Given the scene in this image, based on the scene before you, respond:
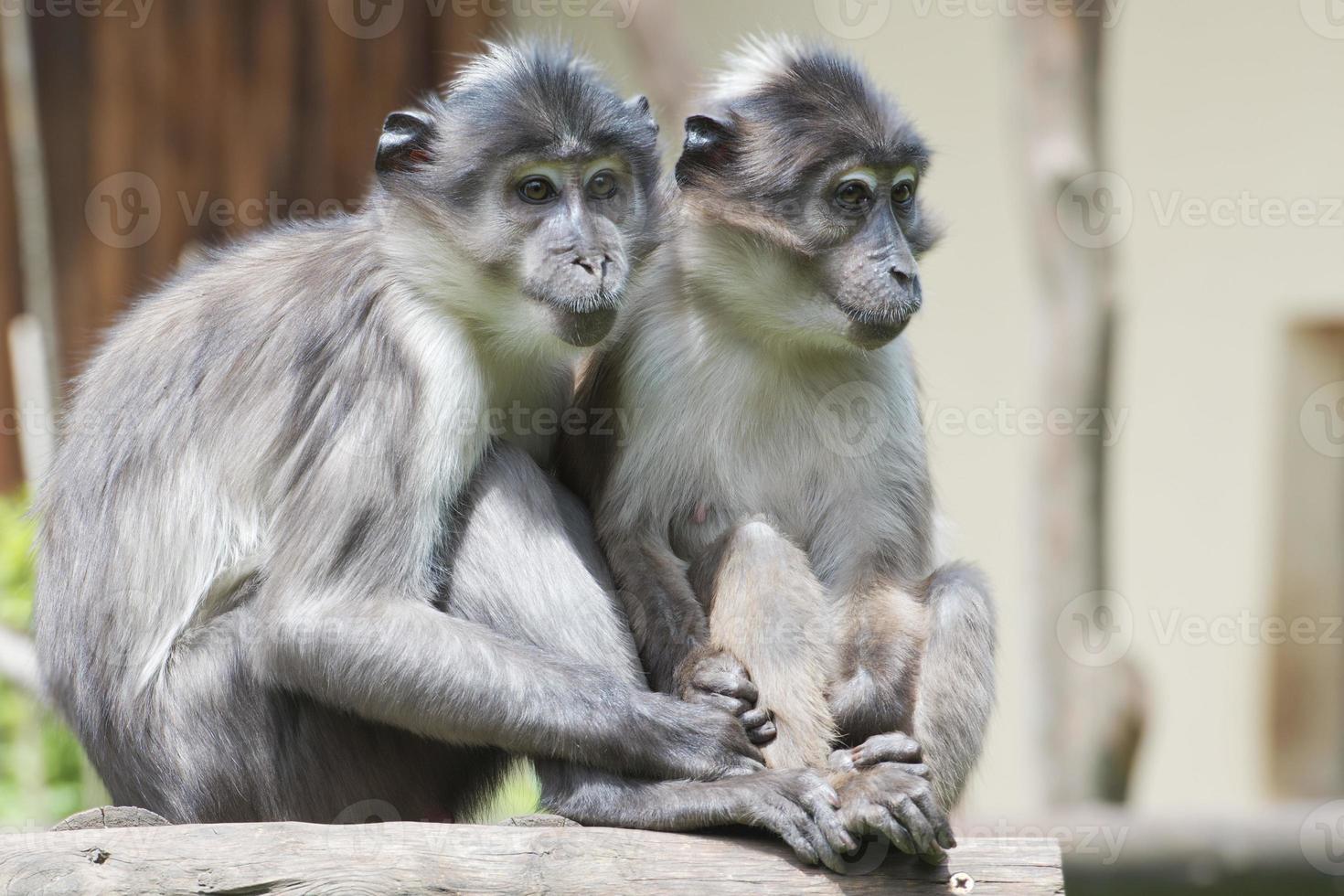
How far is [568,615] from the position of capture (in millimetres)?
5414

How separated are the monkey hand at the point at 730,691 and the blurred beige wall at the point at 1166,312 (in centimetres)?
605

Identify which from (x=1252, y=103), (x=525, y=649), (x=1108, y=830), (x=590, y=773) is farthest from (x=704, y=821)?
(x=1252, y=103)

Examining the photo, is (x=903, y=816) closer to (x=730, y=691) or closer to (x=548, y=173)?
(x=730, y=691)

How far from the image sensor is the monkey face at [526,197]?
5426mm

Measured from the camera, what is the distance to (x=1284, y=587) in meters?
12.0

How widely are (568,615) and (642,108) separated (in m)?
1.78

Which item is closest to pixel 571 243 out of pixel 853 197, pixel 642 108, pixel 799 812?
pixel 642 108

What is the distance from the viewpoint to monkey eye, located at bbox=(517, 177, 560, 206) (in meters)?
5.52

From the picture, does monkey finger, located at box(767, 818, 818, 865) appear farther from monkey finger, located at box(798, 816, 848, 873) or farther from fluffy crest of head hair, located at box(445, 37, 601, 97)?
fluffy crest of head hair, located at box(445, 37, 601, 97)

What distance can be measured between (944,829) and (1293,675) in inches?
318

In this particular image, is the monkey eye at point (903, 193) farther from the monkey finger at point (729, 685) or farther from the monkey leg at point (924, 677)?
the monkey finger at point (729, 685)

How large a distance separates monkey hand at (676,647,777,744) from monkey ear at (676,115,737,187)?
5.73 ft

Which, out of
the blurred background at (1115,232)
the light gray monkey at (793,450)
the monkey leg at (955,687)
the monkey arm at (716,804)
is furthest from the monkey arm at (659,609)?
the blurred background at (1115,232)

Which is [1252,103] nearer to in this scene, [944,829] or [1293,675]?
[1293,675]
